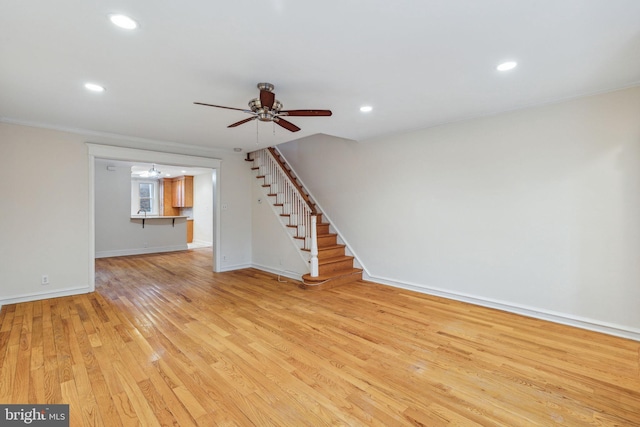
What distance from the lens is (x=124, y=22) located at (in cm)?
182

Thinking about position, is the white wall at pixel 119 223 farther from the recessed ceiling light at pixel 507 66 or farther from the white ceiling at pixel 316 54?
the recessed ceiling light at pixel 507 66

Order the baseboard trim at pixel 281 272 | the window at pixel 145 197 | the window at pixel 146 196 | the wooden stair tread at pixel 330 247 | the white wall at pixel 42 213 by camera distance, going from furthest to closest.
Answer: the window at pixel 146 196
the window at pixel 145 197
the baseboard trim at pixel 281 272
the wooden stair tread at pixel 330 247
the white wall at pixel 42 213

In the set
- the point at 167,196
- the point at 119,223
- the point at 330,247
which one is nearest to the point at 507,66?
the point at 330,247

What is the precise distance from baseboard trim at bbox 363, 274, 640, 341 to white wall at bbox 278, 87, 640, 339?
12 mm

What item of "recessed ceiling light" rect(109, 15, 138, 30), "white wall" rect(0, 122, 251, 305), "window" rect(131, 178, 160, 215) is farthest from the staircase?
"window" rect(131, 178, 160, 215)

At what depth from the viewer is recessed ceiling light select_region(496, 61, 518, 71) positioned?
7.75 ft

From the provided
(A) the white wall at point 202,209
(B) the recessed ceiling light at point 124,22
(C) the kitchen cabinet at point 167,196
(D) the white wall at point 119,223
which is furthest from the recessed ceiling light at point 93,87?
(C) the kitchen cabinet at point 167,196

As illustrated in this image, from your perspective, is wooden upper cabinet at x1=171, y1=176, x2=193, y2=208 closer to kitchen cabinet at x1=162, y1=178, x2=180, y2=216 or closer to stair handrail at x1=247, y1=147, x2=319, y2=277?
kitchen cabinet at x1=162, y1=178, x2=180, y2=216

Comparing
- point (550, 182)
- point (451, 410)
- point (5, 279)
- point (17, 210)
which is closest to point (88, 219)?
point (17, 210)

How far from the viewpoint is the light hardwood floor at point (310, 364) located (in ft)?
5.95

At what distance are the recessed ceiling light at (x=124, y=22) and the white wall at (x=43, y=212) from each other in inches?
132

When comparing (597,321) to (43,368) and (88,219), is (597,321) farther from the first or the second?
(88,219)

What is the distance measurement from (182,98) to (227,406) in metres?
2.88

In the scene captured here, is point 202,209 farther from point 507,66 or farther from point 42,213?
point 507,66
